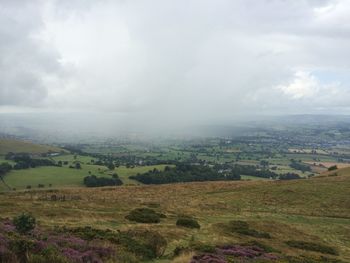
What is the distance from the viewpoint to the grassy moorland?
2609 centimetres

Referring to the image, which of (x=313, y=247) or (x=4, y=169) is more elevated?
(x=313, y=247)

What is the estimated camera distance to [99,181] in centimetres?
11725

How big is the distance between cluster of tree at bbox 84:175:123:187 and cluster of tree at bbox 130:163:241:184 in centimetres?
1126

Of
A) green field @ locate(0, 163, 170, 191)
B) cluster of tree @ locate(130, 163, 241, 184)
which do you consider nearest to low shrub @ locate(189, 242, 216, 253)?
green field @ locate(0, 163, 170, 191)

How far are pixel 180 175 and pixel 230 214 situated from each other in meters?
98.9

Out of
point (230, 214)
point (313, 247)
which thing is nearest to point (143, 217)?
point (230, 214)

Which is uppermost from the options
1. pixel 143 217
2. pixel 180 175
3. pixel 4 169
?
pixel 143 217

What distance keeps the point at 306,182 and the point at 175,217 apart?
111ft

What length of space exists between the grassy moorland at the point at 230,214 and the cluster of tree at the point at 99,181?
5612 cm

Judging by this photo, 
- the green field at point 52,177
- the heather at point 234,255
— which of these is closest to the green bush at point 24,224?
the heather at point 234,255

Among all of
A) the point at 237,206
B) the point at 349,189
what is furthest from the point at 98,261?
the point at 349,189

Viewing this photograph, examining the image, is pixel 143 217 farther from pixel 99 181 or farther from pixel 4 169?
pixel 4 169

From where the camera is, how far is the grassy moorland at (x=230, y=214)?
26.1m

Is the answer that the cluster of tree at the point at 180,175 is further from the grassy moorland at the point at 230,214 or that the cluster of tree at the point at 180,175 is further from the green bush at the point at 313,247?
the green bush at the point at 313,247
